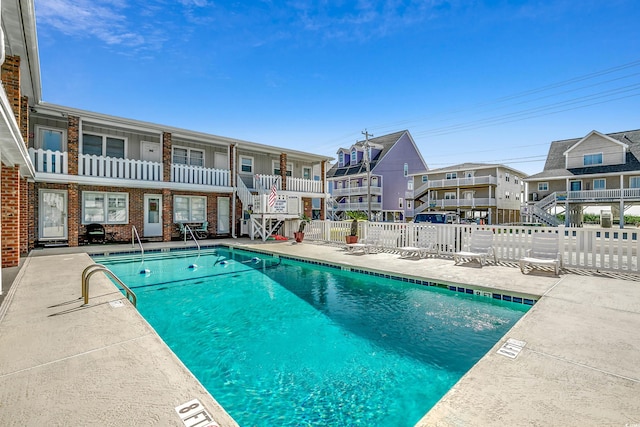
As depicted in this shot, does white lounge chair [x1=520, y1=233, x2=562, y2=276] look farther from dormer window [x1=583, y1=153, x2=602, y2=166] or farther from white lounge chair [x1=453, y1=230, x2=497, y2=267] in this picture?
dormer window [x1=583, y1=153, x2=602, y2=166]

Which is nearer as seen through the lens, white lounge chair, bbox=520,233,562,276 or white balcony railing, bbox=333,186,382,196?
white lounge chair, bbox=520,233,562,276

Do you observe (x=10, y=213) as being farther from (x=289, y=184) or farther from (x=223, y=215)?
(x=289, y=184)

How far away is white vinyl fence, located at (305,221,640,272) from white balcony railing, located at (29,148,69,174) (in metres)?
12.6

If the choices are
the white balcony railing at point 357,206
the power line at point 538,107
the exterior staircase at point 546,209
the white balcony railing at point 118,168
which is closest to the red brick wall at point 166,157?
the white balcony railing at point 118,168

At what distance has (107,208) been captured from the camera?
47.2ft

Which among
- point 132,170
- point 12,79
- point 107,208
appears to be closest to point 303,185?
point 132,170

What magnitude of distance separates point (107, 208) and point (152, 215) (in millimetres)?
1946

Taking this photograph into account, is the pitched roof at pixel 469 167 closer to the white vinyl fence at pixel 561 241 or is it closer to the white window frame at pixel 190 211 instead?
the white vinyl fence at pixel 561 241

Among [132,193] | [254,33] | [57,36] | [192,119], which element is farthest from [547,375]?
[192,119]

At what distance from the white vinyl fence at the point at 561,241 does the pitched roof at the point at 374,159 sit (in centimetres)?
2475

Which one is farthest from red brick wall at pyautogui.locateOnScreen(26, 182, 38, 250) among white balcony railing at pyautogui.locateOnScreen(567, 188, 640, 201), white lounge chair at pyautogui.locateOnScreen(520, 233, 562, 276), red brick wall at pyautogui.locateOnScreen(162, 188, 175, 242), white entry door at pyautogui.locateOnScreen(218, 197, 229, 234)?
white balcony railing at pyautogui.locateOnScreen(567, 188, 640, 201)

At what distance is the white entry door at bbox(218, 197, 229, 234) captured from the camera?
58.7 feet

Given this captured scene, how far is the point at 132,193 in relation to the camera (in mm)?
14867

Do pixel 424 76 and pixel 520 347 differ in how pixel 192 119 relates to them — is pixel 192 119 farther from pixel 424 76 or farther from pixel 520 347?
pixel 520 347
